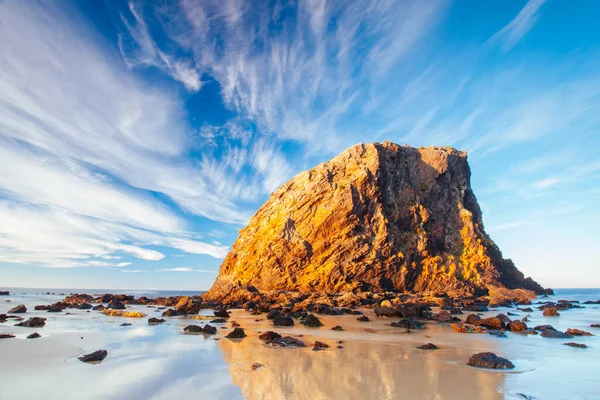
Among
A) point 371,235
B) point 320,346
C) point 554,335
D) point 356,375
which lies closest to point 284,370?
point 356,375

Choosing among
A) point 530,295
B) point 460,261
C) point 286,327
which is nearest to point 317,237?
point 460,261

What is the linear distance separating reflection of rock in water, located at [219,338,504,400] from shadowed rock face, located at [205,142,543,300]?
113 ft

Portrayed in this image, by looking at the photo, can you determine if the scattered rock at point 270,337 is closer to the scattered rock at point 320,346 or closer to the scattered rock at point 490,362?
the scattered rock at point 320,346

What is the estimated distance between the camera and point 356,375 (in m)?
7.52

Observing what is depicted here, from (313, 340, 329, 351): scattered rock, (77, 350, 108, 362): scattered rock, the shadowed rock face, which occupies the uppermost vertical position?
the shadowed rock face

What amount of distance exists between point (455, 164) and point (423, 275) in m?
26.0

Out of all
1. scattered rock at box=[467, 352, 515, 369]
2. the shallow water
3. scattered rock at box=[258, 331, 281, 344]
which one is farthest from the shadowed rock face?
scattered rock at box=[467, 352, 515, 369]

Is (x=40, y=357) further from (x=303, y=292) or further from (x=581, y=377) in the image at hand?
(x=303, y=292)

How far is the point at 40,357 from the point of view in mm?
Answer: 9172

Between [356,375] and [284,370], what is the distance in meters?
1.73

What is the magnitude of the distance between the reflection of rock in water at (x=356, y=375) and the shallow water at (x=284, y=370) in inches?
0.8

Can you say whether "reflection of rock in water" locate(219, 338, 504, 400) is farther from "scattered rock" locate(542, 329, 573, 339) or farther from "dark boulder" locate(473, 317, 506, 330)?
"dark boulder" locate(473, 317, 506, 330)

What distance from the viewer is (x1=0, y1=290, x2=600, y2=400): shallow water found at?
635cm

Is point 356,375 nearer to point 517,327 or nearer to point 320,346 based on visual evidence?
point 320,346
